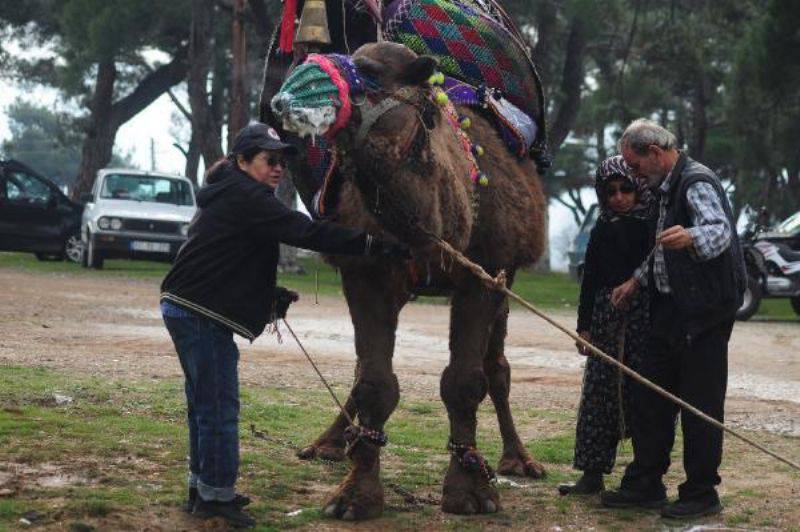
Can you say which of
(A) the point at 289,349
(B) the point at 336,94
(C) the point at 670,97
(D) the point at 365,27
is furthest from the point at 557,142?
(B) the point at 336,94

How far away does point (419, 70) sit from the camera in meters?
6.02

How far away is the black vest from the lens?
6.51 m

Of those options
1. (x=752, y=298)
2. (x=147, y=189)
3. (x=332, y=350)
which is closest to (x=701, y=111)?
(x=147, y=189)

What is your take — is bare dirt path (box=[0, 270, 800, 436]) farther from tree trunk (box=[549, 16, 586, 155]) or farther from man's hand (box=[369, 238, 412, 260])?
tree trunk (box=[549, 16, 586, 155])

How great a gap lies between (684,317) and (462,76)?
2.08 m

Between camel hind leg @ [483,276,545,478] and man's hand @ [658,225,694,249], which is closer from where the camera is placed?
man's hand @ [658,225,694,249]

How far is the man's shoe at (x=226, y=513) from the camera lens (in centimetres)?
614

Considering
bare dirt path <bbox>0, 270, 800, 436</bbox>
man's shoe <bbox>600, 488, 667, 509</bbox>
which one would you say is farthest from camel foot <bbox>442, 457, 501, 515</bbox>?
bare dirt path <bbox>0, 270, 800, 436</bbox>

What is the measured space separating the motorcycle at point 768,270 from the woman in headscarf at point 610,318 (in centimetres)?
1325

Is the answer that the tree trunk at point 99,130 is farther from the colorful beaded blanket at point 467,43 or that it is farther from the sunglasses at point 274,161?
the sunglasses at point 274,161

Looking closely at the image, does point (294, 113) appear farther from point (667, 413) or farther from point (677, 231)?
point (667, 413)

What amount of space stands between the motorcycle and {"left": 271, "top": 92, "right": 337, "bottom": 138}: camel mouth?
50.7ft

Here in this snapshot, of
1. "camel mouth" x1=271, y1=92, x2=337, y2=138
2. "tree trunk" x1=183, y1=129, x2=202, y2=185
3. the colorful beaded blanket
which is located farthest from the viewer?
"tree trunk" x1=183, y1=129, x2=202, y2=185

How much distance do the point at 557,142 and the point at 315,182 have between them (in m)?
25.9
